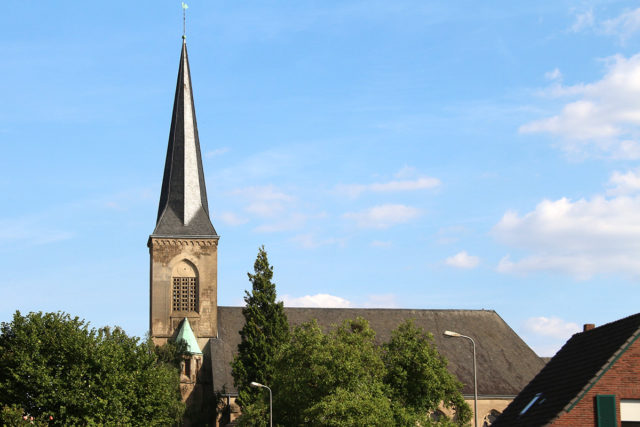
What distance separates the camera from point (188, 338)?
225 feet

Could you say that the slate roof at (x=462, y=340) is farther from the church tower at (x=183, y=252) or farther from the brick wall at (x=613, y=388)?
the brick wall at (x=613, y=388)

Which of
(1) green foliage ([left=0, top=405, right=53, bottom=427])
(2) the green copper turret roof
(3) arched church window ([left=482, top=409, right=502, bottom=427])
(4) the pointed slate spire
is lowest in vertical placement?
(3) arched church window ([left=482, top=409, right=502, bottom=427])

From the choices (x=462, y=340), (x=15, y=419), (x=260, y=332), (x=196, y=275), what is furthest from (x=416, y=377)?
(x=462, y=340)

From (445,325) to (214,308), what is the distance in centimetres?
2225

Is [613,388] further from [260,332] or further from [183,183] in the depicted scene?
[183,183]

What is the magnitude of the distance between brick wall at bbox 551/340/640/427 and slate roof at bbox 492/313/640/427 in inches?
6.9

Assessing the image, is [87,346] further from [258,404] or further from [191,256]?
[191,256]

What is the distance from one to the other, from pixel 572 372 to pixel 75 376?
3155cm

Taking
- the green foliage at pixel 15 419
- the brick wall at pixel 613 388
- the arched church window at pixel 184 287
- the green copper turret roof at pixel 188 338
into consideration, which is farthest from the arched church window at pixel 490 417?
the brick wall at pixel 613 388

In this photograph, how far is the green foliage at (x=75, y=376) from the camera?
4794 cm

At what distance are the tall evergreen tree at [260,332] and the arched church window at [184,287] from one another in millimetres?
9513

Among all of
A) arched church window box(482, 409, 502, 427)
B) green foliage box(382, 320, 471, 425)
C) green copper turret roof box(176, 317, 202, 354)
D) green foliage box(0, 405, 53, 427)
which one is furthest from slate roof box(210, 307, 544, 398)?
green foliage box(0, 405, 53, 427)

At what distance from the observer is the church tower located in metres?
70.0

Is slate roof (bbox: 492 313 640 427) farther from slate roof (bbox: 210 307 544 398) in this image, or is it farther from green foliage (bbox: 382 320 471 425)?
slate roof (bbox: 210 307 544 398)
